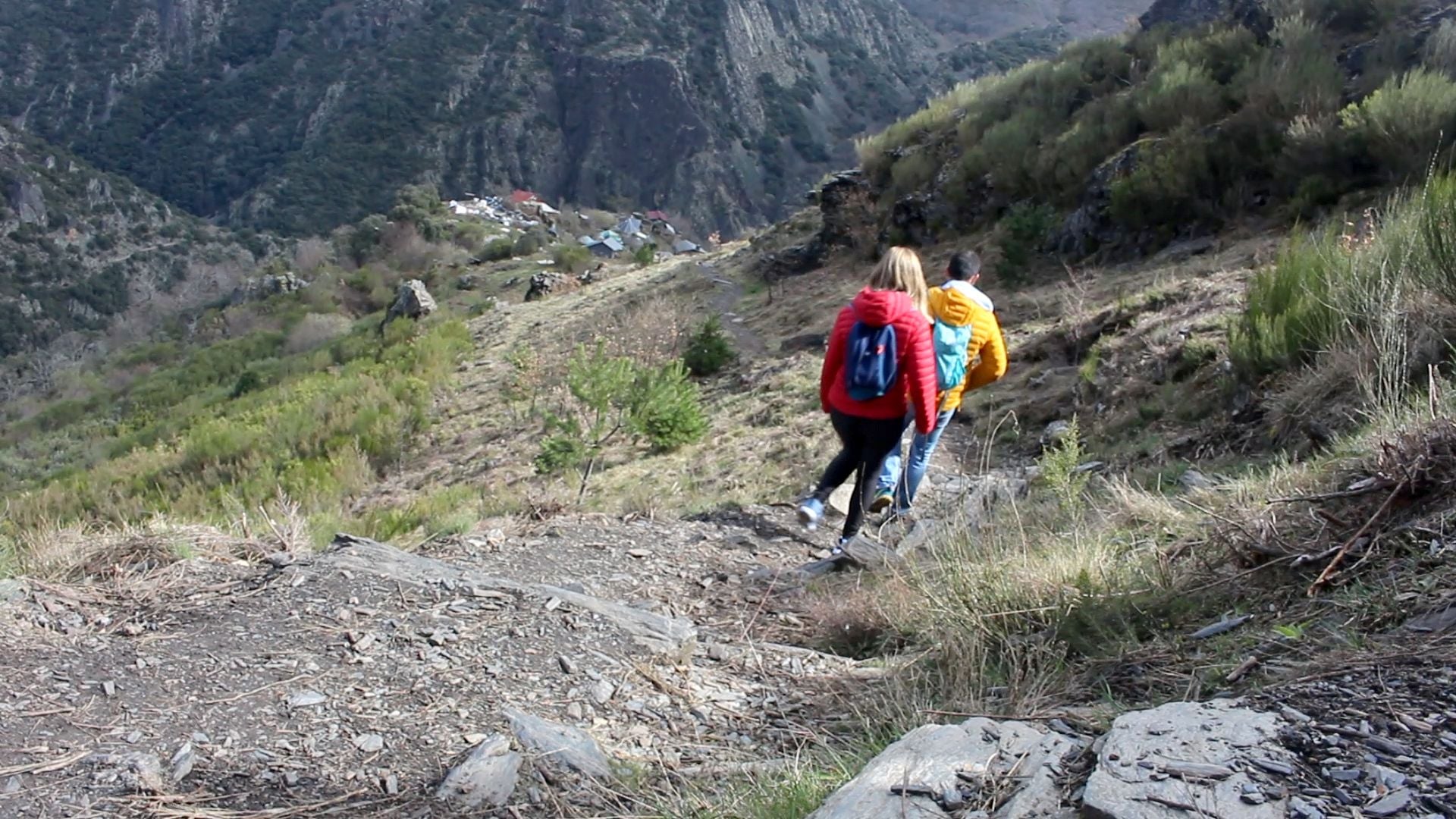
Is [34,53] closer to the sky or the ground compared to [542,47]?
closer to the sky

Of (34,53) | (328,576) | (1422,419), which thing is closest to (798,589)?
(328,576)

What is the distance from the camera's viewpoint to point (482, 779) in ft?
8.98

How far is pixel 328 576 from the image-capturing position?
163 inches

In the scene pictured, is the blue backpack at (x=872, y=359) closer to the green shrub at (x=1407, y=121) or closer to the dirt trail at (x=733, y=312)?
the green shrub at (x=1407, y=121)

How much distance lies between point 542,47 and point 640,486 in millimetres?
68510

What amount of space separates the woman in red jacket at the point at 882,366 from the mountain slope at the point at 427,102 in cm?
5864

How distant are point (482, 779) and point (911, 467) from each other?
10.6 ft

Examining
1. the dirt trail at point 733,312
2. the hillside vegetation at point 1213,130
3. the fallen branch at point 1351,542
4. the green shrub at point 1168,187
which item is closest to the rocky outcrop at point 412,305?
the dirt trail at point 733,312

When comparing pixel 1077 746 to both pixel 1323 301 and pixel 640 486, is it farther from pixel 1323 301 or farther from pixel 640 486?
pixel 640 486

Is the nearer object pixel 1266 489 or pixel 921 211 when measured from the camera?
pixel 1266 489

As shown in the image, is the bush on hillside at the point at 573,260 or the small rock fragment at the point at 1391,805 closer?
the small rock fragment at the point at 1391,805

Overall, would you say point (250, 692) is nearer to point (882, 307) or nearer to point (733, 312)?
point (882, 307)

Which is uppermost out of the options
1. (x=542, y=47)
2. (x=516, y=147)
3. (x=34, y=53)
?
(x=34, y=53)

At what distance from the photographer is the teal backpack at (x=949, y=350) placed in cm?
513
